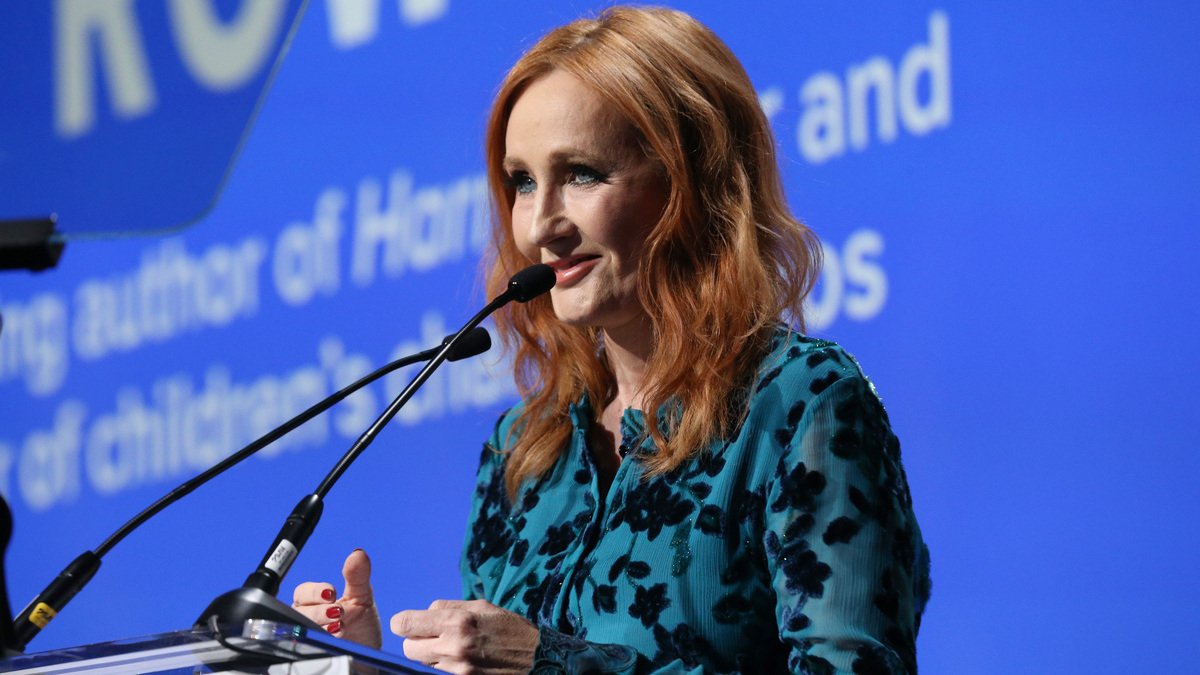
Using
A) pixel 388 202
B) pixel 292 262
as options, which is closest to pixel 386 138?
pixel 388 202

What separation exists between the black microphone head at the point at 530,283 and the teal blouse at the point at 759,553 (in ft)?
0.91

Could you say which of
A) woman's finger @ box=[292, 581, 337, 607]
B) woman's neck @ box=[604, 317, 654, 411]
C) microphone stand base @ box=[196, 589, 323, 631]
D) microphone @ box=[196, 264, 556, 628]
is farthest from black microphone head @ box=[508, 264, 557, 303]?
microphone stand base @ box=[196, 589, 323, 631]

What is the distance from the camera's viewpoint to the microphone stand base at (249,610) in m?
0.88

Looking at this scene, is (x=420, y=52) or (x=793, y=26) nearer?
(x=793, y=26)

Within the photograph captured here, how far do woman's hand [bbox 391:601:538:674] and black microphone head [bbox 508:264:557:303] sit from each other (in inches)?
13.8

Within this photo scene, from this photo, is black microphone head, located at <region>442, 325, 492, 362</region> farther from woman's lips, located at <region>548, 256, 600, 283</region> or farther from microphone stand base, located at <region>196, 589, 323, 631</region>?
microphone stand base, located at <region>196, 589, 323, 631</region>

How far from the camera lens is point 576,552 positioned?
4.81 ft

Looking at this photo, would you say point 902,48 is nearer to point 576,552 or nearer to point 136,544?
point 576,552

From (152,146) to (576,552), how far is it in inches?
33.9

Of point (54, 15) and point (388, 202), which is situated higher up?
point (388, 202)

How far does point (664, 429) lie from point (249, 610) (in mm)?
710

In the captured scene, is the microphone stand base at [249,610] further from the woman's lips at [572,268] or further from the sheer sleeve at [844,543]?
the woman's lips at [572,268]

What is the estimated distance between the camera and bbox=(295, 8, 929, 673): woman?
1238 mm

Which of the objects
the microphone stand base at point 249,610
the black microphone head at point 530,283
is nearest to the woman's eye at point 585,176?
the black microphone head at point 530,283
